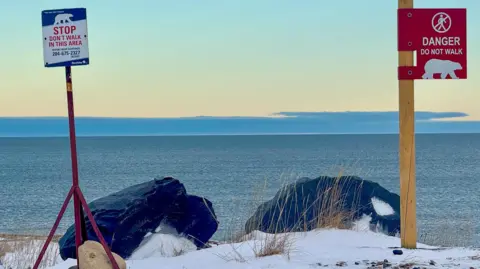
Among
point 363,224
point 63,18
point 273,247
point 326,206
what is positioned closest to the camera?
point 63,18

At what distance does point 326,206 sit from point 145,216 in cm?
251

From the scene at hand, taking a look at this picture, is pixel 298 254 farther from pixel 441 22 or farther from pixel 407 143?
pixel 441 22

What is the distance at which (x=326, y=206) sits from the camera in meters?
9.41

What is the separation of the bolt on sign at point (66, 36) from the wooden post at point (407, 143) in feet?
11.8

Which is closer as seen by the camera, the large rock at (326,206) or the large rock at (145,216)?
the large rock at (145,216)

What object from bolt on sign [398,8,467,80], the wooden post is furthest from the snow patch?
bolt on sign [398,8,467,80]

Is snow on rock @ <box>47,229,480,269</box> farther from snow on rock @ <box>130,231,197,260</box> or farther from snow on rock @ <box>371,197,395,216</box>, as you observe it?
snow on rock @ <box>371,197,395,216</box>

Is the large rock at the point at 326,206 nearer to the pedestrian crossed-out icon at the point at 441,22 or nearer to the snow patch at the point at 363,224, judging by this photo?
the snow patch at the point at 363,224

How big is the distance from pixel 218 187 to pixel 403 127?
50415 mm

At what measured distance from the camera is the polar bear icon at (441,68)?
25.3 feet

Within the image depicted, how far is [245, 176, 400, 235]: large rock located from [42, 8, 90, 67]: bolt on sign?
3.76 m

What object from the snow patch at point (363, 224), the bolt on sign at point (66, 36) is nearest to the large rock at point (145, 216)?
the snow patch at point (363, 224)

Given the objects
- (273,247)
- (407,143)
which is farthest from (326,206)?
(273,247)

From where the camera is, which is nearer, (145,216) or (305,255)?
(305,255)
